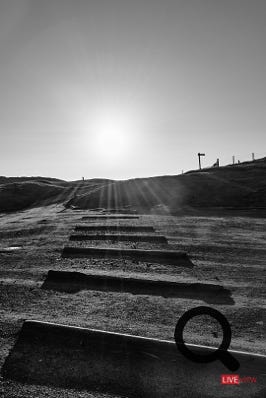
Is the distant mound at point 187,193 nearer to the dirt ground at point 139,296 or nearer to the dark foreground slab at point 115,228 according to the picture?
the dark foreground slab at point 115,228

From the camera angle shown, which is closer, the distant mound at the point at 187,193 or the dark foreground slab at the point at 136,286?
the dark foreground slab at the point at 136,286

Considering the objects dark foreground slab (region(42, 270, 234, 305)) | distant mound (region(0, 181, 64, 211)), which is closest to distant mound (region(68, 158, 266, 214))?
distant mound (region(0, 181, 64, 211))

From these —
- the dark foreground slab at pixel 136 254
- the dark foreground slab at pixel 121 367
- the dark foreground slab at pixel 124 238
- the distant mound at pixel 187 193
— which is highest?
the distant mound at pixel 187 193

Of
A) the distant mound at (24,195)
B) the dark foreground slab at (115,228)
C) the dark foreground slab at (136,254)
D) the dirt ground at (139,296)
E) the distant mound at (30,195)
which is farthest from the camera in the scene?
the distant mound at (24,195)

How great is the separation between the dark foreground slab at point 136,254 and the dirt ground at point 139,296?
1.07ft

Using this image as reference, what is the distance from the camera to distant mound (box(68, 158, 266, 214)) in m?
→ 21.1

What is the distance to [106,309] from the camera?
6375mm

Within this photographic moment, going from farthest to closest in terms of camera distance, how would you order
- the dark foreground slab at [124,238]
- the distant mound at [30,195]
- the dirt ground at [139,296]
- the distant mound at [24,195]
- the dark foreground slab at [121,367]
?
1. the distant mound at [24,195]
2. the distant mound at [30,195]
3. the dark foreground slab at [124,238]
4. the dirt ground at [139,296]
5. the dark foreground slab at [121,367]

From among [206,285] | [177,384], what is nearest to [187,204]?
[206,285]

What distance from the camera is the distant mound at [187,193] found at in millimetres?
21141

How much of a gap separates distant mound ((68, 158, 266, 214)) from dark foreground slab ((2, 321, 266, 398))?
14.2 meters

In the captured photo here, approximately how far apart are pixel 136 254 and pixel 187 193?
46.3 ft

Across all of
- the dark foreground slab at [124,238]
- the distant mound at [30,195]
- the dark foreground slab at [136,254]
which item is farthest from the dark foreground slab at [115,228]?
the distant mound at [30,195]

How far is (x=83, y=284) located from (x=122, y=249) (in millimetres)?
2974
